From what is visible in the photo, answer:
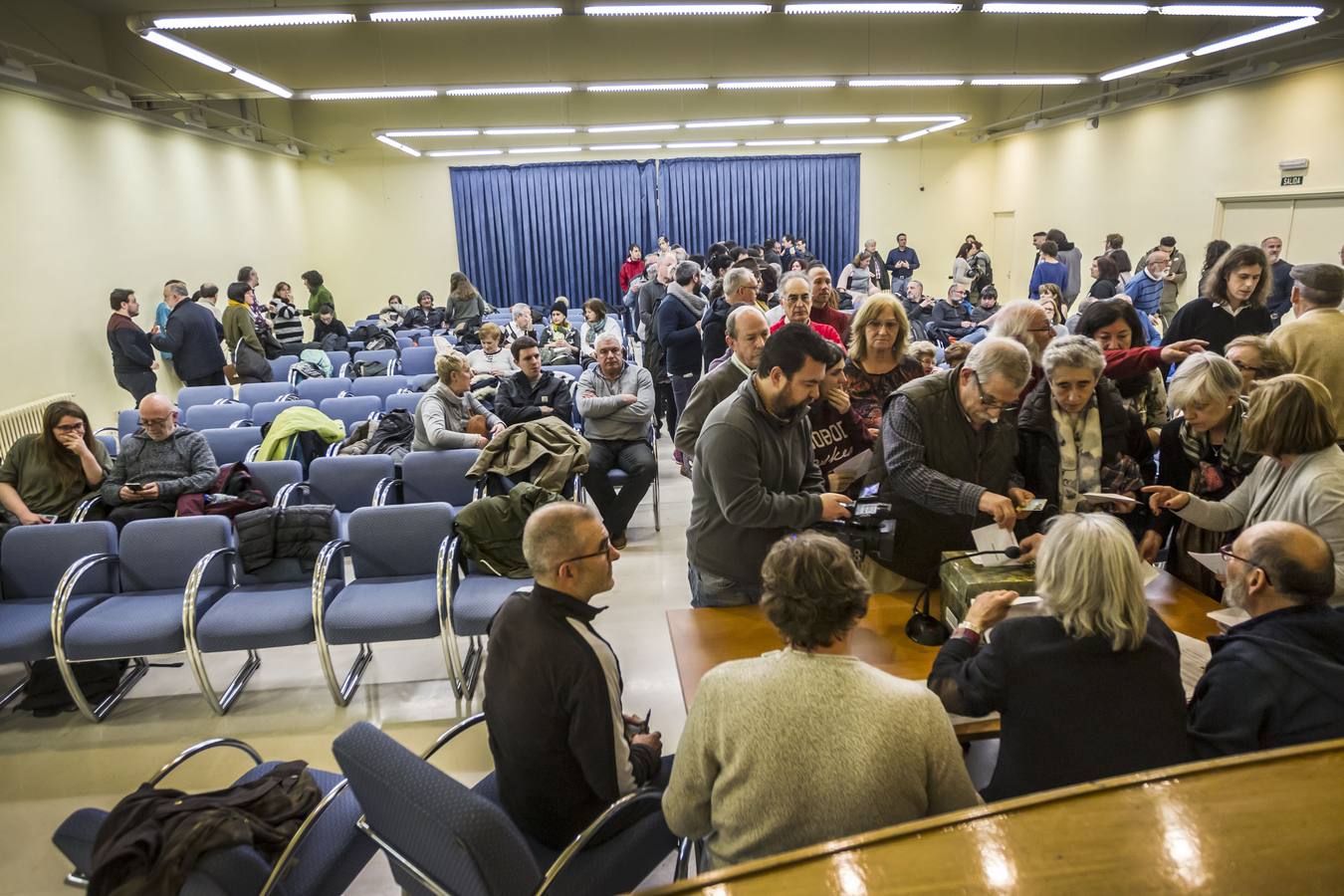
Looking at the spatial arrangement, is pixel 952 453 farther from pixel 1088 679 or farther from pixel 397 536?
pixel 397 536

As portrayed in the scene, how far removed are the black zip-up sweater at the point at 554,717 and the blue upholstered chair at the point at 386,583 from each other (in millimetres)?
1417

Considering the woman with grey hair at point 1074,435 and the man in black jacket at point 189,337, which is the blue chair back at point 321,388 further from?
the woman with grey hair at point 1074,435

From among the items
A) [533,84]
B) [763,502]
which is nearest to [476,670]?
[763,502]

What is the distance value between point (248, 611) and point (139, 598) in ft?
1.80

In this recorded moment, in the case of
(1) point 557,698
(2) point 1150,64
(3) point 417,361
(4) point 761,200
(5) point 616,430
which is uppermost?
(2) point 1150,64

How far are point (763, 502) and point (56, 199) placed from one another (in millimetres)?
8199

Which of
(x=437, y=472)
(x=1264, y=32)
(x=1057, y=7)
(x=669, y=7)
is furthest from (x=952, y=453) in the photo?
(x=1264, y=32)

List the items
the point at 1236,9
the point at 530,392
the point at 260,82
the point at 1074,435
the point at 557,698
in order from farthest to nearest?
the point at 260,82, the point at 1236,9, the point at 530,392, the point at 1074,435, the point at 557,698

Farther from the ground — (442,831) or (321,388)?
(321,388)

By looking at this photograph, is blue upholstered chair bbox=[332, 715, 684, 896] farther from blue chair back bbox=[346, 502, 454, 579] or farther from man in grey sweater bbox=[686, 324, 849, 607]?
blue chair back bbox=[346, 502, 454, 579]

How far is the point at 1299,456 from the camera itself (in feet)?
7.36

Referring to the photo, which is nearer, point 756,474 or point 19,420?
point 756,474

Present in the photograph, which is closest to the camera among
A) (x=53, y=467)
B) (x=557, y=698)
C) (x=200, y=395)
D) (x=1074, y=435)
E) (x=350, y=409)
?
(x=557, y=698)

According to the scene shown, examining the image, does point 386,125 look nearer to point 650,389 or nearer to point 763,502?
point 650,389
